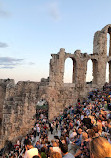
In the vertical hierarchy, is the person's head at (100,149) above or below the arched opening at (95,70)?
below

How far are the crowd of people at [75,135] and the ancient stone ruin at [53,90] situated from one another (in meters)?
0.95

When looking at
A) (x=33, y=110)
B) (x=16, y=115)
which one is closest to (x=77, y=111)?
(x=33, y=110)

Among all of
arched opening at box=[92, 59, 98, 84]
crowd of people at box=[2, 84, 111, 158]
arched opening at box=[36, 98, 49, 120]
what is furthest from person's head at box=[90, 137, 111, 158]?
arched opening at box=[92, 59, 98, 84]

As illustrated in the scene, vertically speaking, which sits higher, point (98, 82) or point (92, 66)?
point (92, 66)

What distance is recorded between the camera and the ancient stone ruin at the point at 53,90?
14773mm

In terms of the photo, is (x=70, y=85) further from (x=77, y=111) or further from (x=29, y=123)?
(x=29, y=123)

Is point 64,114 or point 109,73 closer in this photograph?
point 64,114

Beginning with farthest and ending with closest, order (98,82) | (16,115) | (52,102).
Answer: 1. (98,82)
2. (52,102)
3. (16,115)

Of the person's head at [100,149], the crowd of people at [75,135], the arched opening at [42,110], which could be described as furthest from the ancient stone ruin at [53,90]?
the person's head at [100,149]

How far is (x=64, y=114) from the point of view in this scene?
49.4 feet

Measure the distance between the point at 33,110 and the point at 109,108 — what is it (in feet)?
24.6

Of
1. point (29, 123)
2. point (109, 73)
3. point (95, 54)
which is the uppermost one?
point (95, 54)

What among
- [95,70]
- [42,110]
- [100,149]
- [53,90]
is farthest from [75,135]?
[42,110]

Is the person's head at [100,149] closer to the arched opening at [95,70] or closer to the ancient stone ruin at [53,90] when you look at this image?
the ancient stone ruin at [53,90]
